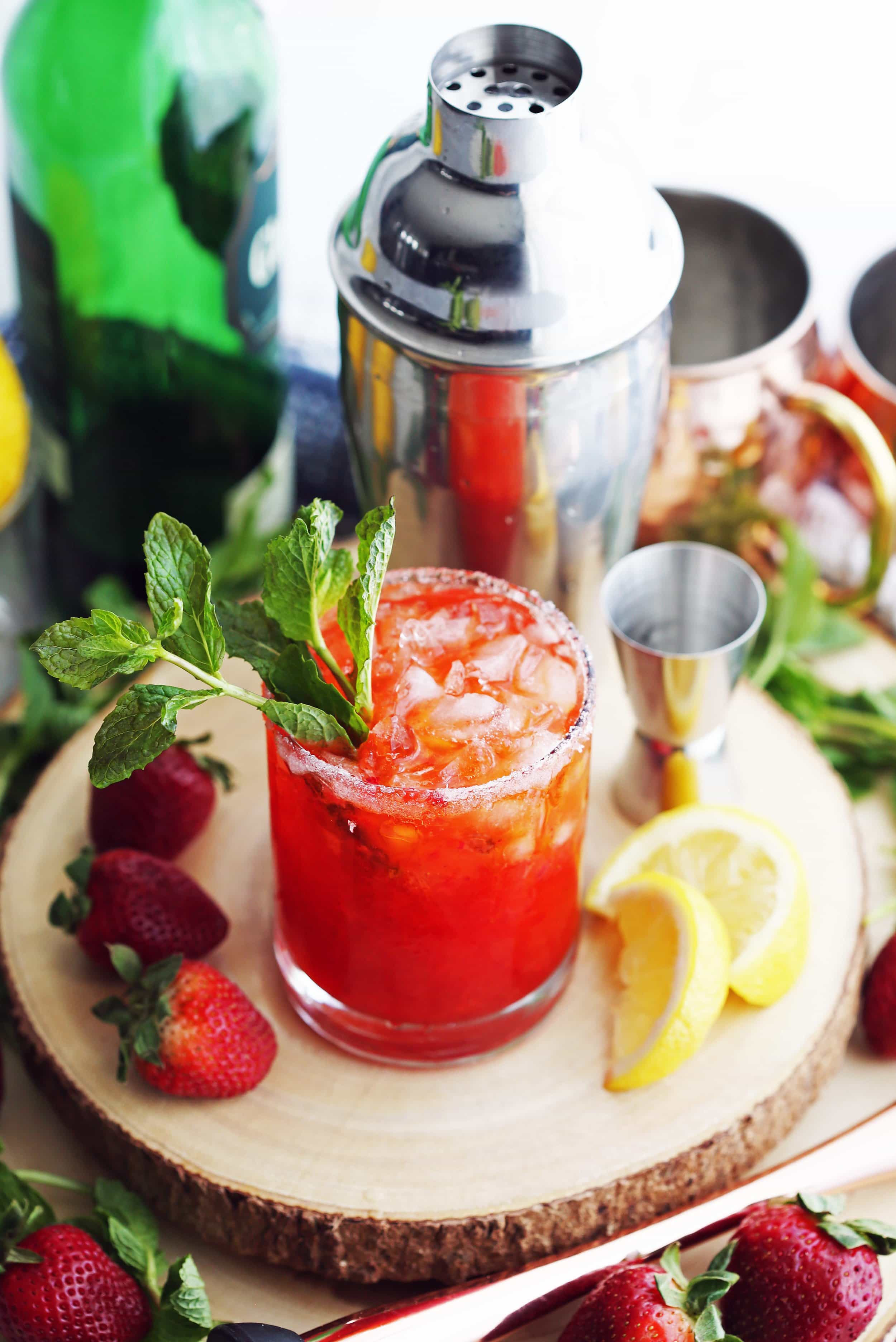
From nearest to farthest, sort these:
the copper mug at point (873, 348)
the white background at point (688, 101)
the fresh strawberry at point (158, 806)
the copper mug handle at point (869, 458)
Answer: the fresh strawberry at point (158, 806)
the copper mug handle at point (869, 458)
the copper mug at point (873, 348)
the white background at point (688, 101)

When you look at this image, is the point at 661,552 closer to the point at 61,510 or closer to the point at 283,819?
the point at 283,819

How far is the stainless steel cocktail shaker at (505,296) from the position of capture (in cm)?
165

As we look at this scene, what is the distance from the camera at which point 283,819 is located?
5.20ft

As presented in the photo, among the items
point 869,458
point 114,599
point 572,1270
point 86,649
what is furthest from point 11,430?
point 572,1270

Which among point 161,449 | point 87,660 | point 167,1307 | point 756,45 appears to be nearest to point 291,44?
point 756,45

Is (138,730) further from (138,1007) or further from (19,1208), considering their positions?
(19,1208)

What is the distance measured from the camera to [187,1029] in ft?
5.17

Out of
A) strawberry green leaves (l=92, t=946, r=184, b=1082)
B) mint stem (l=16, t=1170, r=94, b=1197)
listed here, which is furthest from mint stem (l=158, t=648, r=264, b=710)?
mint stem (l=16, t=1170, r=94, b=1197)

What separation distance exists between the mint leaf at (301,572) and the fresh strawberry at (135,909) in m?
0.42

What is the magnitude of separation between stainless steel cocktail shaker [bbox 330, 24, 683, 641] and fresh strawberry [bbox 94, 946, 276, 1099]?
0.66m

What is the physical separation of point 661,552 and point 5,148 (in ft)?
3.74

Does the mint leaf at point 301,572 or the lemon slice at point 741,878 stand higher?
the mint leaf at point 301,572

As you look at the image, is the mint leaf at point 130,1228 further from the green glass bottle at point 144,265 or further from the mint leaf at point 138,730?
the green glass bottle at point 144,265

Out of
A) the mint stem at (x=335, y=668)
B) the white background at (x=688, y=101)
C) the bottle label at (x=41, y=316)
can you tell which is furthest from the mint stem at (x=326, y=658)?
the white background at (x=688, y=101)
